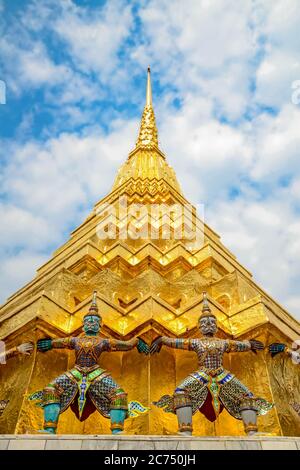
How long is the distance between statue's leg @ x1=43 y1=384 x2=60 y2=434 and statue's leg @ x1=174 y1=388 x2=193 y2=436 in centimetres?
201

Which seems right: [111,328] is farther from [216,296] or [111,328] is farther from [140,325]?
[216,296]

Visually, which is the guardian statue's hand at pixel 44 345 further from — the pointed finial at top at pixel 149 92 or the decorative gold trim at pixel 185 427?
the pointed finial at top at pixel 149 92

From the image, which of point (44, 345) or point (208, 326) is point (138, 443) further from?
point (208, 326)

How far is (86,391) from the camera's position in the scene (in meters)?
8.47

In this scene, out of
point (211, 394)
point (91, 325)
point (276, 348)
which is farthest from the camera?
point (276, 348)

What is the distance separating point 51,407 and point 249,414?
3380 mm

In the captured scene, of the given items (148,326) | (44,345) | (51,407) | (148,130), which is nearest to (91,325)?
(44,345)

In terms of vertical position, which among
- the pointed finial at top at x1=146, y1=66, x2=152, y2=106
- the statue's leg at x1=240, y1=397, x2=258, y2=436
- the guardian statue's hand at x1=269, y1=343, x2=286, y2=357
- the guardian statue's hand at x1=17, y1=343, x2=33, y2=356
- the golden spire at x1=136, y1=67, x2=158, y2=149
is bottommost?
the statue's leg at x1=240, y1=397, x2=258, y2=436

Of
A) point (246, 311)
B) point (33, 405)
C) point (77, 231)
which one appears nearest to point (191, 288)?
point (246, 311)

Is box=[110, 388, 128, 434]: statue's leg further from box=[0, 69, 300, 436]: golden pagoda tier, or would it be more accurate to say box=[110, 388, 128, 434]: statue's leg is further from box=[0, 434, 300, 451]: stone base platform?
box=[0, 434, 300, 451]: stone base platform

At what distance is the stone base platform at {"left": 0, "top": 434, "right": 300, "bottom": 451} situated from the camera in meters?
6.10

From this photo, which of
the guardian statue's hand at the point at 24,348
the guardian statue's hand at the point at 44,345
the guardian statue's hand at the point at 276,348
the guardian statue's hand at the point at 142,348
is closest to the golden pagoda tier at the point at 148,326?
the guardian statue's hand at the point at 276,348

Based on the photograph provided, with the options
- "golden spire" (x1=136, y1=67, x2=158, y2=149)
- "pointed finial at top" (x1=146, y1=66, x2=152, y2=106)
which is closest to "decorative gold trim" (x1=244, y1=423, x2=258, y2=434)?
"golden spire" (x1=136, y1=67, x2=158, y2=149)
